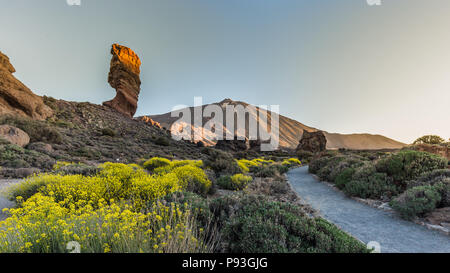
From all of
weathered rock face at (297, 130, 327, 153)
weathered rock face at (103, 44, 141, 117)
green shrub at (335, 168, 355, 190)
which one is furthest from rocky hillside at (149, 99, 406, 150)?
green shrub at (335, 168, 355, 190)

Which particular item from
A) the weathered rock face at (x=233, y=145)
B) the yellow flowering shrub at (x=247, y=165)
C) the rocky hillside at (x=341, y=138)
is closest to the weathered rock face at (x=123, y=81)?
the weathered rock face at (x=233, y=145)

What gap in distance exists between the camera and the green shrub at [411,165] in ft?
22.0

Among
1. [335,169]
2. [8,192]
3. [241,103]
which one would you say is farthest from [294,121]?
[8,192]

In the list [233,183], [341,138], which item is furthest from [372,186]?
[341,138]

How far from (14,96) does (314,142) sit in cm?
4965

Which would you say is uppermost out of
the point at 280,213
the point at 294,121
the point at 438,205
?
the point at 294,121

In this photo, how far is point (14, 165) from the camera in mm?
8617

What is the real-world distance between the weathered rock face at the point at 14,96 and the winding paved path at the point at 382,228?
25263mm

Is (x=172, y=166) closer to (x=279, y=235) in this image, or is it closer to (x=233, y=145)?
(x=279, y=235)

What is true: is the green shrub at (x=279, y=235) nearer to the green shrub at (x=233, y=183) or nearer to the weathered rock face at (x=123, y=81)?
the green shrub at (x=233, y=183)

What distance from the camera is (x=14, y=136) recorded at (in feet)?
37.4

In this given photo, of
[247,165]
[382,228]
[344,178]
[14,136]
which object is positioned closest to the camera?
[382,228]
